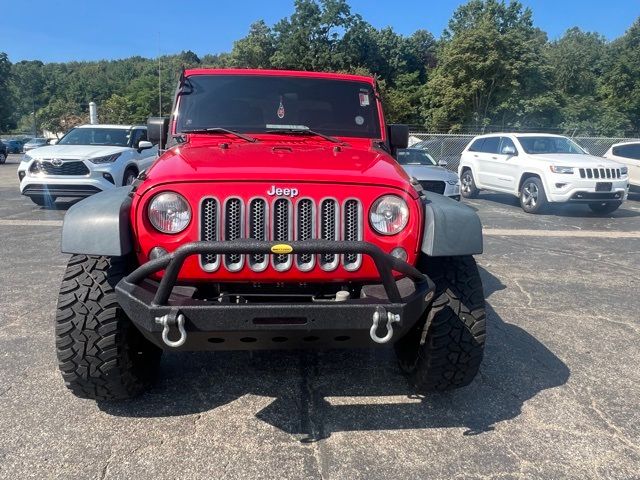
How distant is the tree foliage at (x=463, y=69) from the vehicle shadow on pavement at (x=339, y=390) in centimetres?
2261

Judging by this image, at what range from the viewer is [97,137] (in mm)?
10969

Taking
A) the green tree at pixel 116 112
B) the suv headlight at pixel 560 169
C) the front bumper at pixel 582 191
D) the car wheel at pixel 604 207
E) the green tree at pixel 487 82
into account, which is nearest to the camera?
the front bumper at pixel 582 191

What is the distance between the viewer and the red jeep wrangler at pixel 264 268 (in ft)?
7.63

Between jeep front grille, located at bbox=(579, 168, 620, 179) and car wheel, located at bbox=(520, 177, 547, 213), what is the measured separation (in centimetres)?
83

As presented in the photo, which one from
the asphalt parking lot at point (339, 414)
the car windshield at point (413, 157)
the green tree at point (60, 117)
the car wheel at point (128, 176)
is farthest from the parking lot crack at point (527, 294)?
the green tree at point (60, 117)

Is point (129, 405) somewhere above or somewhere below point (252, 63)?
below

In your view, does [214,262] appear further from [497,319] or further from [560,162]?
[560,162]

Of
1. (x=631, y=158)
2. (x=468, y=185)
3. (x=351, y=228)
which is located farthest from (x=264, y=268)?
(x=631, y=158)

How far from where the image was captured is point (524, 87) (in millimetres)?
40031

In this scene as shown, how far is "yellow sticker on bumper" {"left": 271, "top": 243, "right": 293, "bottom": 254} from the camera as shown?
7.40ft

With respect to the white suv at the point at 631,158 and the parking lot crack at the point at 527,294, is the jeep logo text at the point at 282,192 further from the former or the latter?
the white suv at the point at 631,158

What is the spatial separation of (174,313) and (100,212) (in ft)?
2.36

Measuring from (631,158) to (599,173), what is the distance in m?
3.49

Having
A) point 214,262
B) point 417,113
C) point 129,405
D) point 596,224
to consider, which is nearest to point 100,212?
point 214,262
